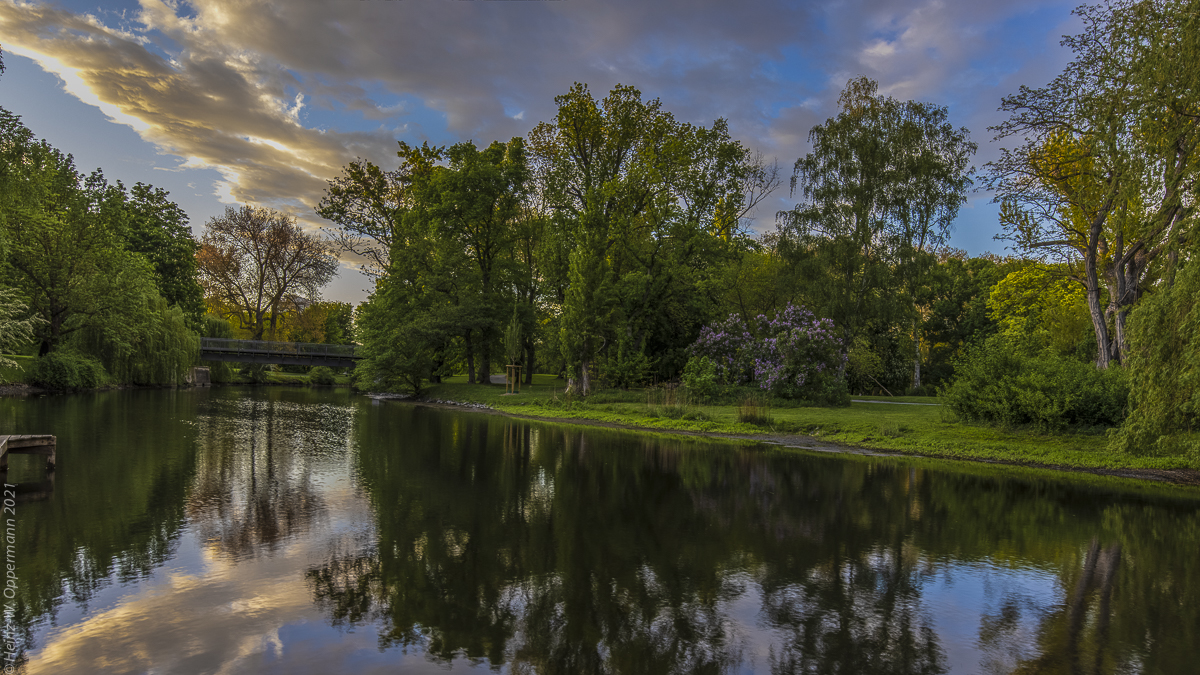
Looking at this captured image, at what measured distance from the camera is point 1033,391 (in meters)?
16.7

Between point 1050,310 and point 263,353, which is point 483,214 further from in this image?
point 1050,310

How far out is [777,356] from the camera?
28469 mm

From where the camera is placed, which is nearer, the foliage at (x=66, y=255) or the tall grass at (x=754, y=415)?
the tall grass at (x=754, y=415)

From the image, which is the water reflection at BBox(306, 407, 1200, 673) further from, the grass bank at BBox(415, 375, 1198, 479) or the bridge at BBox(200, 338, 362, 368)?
the bridge at BBox(200, 338, 362, 368)

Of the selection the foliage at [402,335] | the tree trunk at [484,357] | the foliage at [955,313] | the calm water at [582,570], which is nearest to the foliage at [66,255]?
the foliage at [402,335]

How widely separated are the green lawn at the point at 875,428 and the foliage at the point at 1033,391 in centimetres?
44

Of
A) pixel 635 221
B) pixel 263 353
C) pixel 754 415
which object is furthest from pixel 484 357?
pixel 754 415

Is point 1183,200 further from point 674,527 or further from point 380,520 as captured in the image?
point 380,520

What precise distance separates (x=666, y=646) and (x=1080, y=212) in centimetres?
2688

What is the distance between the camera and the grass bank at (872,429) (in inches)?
600

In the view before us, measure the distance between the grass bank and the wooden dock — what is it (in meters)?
16.8

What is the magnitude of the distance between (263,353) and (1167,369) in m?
54.1

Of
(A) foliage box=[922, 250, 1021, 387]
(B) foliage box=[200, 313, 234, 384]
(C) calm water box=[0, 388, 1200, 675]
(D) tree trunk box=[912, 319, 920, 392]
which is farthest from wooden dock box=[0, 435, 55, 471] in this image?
(A) foliage box=[922, 250, 1021, 387]

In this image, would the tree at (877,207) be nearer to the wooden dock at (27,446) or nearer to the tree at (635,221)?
the tree at (635,221)
